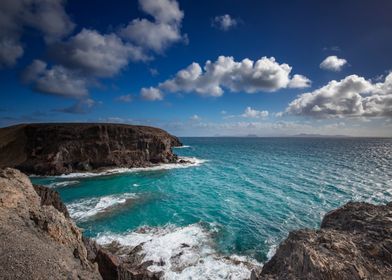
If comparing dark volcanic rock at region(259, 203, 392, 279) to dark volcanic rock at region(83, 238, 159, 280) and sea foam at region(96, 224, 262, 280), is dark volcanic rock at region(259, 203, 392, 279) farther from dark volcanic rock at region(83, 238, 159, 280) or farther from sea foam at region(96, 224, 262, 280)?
dark volcanic rock at region(83, 238, 159, 280)

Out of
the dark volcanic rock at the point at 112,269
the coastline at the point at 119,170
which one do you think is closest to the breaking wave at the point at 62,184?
the coastline at the point at 119,170

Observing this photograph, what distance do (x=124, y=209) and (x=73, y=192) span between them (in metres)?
15.7

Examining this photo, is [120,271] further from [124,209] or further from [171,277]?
[124,209]

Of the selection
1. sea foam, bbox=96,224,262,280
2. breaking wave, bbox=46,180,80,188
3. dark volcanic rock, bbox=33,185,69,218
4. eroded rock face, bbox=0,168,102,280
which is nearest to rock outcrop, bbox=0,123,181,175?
breaking wave, bbox=46,180,80,188

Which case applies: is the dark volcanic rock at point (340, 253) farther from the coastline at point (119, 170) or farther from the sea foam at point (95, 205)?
the coastline at point (119, 170)

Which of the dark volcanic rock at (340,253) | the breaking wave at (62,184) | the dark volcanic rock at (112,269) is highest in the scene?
the dark volcanic rock at (340,253)

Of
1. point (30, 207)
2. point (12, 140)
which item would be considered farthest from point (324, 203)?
point (12, 140)

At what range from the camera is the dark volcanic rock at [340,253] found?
9.36 m

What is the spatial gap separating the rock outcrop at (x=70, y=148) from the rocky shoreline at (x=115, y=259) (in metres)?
48.8

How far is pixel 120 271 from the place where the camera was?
14391 mm

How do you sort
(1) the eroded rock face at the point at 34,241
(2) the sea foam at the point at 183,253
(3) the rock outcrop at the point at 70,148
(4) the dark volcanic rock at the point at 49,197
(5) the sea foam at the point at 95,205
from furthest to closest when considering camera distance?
(3) the rock outcrop at the point at 70,148 → (5) the sea foam at the point at 95,205 → (4) the dark volcanic rock at the point at 49,197 → (2) the sea foam at the point at 183,253 → (1) the eroded rock face at the point at 34,241

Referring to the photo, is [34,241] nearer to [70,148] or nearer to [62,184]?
[62,184]

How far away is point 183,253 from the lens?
19.8m

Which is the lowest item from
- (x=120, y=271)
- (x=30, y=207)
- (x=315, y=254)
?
(x=120, y=271)
